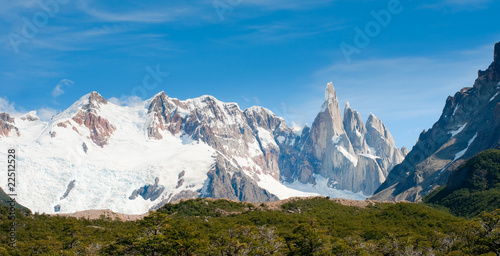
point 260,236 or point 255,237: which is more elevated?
point 260,236

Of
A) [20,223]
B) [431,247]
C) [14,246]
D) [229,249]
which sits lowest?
[431,247]

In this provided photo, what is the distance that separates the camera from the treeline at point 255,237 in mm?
84250

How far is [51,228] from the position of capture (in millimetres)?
114938

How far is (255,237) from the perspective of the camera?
305ft

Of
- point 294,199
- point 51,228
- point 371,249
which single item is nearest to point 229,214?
point 294,199

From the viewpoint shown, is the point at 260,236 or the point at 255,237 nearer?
the point at 255,237

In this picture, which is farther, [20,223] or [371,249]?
[20,223]

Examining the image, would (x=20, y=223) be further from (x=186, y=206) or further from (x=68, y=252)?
(x=186, y=206)

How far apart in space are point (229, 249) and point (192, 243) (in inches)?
262

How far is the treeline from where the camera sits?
276 feet

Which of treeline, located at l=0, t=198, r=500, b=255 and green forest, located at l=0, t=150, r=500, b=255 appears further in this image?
green forest, located at l=0, t=150, r=500, b=255

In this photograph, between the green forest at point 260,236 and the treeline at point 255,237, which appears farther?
the green forest at point 260,236

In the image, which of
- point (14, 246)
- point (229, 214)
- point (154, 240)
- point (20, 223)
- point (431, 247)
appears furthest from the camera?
point (229, 214)

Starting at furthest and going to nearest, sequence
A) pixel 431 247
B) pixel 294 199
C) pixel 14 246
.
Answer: pixel 294 199, pixel 431 247, pixel 14 246
